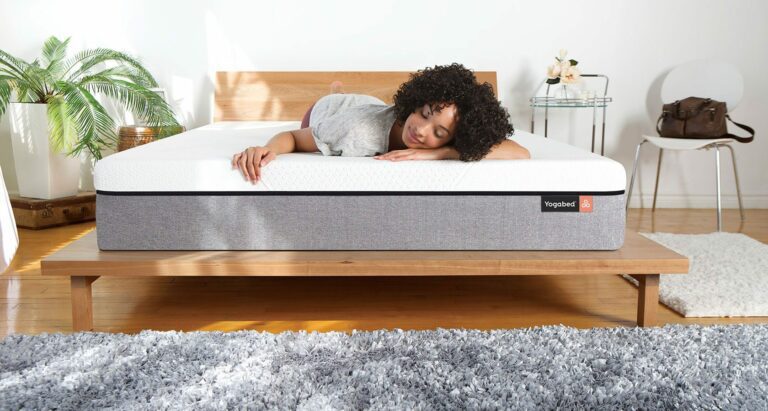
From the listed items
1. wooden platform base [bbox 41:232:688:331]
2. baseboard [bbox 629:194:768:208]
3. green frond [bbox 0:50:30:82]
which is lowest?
baseboard [bbox 629:194:768:208]

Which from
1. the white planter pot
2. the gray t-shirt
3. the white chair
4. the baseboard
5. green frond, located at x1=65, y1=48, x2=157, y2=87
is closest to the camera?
the gray t-shirt

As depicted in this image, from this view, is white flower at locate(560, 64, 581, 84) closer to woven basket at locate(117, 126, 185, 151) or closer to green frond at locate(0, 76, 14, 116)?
woven basket at locate(117, 126, 185, 151)

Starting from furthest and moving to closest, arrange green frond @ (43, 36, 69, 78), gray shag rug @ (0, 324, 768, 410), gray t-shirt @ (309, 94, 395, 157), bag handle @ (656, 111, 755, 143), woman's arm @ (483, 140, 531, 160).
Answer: green frond @ (43, 36, 69, 78) → bag handle @ (656, 111, 755, 143) → gray t-shirt @ (309, 94, 395, 157) → woman's arm @ (483, 140, 531, 160) → gray shag rug @ (0, 324, 768, 410)

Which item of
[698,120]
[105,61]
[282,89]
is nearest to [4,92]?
[105,61]

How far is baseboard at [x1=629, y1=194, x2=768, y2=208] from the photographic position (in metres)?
4.42

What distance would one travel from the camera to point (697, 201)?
14.5ft

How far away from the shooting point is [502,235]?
2.16 metres

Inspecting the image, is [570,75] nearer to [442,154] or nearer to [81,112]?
[442,154]

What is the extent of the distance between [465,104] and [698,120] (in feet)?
7.26

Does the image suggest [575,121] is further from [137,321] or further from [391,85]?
[137,321]

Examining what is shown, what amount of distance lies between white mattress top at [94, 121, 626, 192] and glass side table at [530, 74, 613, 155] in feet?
6.14

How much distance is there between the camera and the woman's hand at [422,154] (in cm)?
214

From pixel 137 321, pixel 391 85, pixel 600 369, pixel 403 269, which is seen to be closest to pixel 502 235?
pixel 403 269

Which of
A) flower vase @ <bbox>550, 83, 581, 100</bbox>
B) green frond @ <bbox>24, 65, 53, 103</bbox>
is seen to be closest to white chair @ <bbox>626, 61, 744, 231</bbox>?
flower vase @ <bbox>550, 83, 581, 100</bbox>
